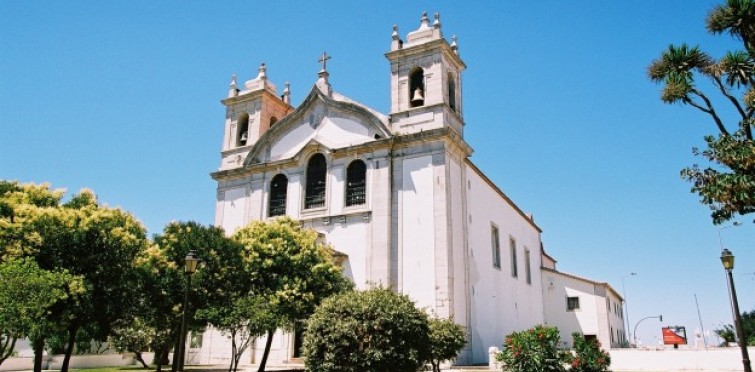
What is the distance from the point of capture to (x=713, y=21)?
13.6 metres

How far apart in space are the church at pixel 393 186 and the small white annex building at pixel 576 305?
9270 mm

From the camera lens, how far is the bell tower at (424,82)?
26.6m

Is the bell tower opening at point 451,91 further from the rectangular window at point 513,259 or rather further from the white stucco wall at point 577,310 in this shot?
the white stucco wall at point 577,310

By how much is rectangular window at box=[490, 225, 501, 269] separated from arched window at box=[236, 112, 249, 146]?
48.5ft

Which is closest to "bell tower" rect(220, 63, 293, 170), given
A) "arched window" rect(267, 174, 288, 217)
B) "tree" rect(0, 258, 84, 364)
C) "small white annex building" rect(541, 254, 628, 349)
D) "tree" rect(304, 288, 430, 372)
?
"arched window" rect(267, 174, 288, 217)

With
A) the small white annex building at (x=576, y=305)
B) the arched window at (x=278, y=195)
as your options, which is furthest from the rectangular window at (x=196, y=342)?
the small white annex building at (x=576, y=305)

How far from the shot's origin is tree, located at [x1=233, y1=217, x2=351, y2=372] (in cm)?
1983

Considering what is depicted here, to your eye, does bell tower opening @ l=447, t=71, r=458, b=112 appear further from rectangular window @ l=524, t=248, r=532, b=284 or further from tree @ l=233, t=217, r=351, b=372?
rectangular window @ l=524, t=248, r=532, b=284

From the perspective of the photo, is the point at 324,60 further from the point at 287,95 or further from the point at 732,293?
the point at 732,293

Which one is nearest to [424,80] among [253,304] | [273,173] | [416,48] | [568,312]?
[416,48]

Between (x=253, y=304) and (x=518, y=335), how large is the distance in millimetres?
8532

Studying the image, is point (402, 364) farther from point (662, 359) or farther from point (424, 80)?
point (424, 80)

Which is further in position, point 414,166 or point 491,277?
point 491,277

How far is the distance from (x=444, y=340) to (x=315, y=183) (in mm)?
13442
